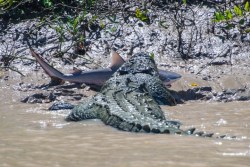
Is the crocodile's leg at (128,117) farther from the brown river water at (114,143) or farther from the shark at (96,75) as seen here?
the shark at (96,75)

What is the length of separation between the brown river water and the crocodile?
0.11m

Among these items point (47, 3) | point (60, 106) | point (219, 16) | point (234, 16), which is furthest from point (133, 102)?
point (47, 3)

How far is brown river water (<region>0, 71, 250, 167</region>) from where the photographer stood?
3766 mm

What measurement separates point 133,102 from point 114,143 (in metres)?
1.42

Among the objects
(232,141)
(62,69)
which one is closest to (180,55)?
(62,69)

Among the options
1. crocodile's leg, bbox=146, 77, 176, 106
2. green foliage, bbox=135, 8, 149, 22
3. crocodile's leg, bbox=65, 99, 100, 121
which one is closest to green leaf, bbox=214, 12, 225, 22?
green foliage, bbox=135, 8, 149, 22

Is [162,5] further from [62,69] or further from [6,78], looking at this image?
[6,78]

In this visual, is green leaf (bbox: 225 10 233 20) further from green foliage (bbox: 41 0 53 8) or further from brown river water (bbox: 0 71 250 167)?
green foliage (bbox: 41 0 53 8)

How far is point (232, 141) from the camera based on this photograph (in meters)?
4.42

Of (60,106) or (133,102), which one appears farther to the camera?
(60,106)

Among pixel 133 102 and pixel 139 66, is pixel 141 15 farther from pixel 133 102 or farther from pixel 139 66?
pixel 133 102

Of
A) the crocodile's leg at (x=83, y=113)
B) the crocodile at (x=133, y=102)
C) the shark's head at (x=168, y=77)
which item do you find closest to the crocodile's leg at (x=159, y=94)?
the crocodile at (x=133, y=102)

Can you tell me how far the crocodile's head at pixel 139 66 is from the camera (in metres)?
7.19

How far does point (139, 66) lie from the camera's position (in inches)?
286
